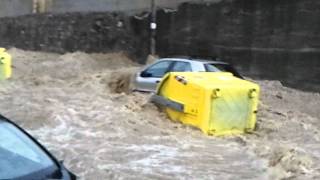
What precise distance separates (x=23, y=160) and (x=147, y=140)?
542 cm

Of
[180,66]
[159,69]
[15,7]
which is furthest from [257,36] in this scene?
[15,7]

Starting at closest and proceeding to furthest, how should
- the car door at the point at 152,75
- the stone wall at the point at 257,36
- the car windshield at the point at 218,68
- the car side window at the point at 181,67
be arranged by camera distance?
the car windshield at the point at 218,68 → the car side window at the point at 181,67 → the car door at the point at 152,75 → the stone wall at the point at 257,36

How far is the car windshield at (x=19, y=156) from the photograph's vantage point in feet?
14.9

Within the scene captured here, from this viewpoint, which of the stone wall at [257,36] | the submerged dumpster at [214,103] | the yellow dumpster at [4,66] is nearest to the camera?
the submerged dumpster at [214,103]

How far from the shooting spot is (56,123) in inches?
438

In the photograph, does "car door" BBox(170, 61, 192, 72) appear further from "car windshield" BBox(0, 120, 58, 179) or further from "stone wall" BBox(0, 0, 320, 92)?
"car windshield" BBox(0, 120, 58, 179)

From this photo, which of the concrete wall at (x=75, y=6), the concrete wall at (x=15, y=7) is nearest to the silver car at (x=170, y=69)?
the concrete wall at (x=75, y=6)

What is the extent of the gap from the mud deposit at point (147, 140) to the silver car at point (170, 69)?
1.42 m

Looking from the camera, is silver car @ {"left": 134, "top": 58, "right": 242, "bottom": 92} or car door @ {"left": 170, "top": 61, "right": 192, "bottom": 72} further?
car door @ {"left": 170, "top": 61, "right": 192, "bottom": 72}

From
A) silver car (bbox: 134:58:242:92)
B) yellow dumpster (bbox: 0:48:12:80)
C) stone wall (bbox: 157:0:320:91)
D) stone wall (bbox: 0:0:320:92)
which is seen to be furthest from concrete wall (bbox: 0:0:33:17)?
silver car (bbox: 134:58:242:92)

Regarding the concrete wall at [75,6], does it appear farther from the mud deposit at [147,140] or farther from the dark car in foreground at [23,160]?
the dark car in foreground at [23,160]

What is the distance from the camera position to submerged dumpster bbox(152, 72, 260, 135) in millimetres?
10586

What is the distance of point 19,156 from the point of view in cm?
476

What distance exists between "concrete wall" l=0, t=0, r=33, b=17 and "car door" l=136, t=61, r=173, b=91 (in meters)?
21.2
